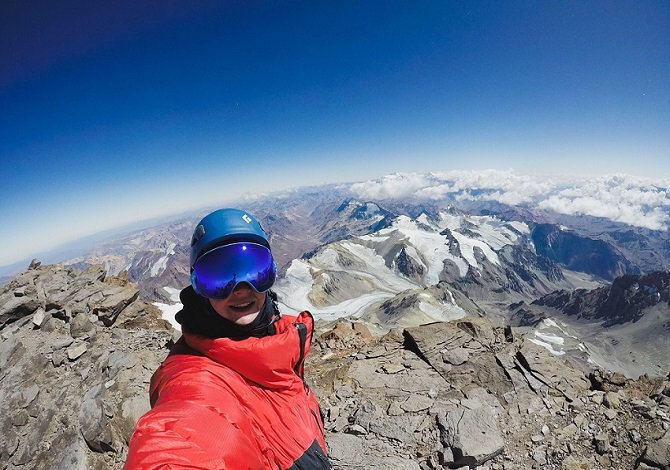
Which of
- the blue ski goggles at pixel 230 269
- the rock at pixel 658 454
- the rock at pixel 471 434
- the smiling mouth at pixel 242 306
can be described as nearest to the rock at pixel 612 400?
the rock at pixel 658 454

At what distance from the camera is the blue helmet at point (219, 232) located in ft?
13.9

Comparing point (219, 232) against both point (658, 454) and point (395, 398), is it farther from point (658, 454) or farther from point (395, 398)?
point (658, 454)

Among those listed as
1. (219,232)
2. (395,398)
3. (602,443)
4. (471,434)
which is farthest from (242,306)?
(602,443)

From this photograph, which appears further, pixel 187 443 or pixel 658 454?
pixel 658 454

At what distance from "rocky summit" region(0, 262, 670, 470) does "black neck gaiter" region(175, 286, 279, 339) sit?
233 inches

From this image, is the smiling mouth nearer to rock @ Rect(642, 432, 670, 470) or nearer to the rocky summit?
the rocky summit

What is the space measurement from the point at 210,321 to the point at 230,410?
1047 mm

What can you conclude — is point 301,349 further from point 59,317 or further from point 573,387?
point 59,317

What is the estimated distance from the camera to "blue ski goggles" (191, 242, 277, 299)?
4.06 meters

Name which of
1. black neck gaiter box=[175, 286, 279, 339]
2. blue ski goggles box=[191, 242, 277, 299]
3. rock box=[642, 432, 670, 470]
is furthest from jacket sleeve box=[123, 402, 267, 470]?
rock box=[642, 432, 670, 470]

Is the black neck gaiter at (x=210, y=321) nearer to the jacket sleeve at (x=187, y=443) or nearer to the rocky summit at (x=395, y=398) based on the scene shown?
the jacket sleeve at (x=187, y=443)

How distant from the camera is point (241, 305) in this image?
13.4 ft

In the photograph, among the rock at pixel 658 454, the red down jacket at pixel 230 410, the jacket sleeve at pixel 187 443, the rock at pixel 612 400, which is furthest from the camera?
the rock at pixel 612 400

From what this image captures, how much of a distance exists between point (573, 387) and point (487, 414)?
3.95 meters
